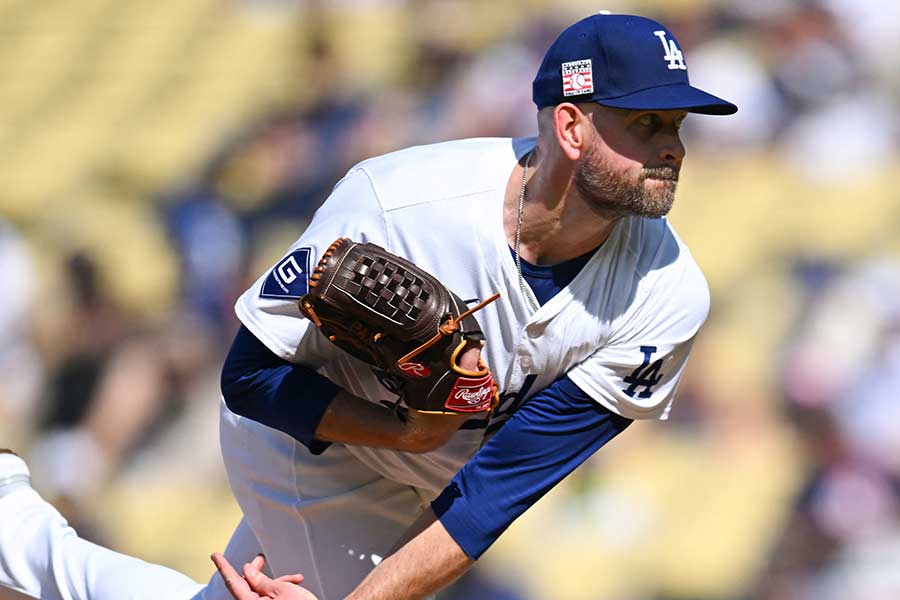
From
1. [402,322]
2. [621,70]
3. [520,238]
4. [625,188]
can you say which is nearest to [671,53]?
[621,70]

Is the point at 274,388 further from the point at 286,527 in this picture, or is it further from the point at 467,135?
the point at 467,135

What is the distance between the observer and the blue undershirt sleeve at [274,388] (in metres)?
2.25

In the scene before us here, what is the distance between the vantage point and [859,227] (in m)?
5.05

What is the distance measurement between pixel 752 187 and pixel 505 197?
315cm

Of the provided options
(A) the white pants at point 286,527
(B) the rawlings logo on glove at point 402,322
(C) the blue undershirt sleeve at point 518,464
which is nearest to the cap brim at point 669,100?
(B) the rawlings logo on glove at point 402,322

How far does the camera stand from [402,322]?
6.81 feet

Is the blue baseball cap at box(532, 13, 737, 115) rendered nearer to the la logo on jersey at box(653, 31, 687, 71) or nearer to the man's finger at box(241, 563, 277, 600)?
the la logo on jersey at box(653, 31, 687, 71)

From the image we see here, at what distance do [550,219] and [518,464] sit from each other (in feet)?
1.45

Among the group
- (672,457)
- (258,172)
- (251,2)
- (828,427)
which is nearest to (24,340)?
(258,172)

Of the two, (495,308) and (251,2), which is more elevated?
(251,2)

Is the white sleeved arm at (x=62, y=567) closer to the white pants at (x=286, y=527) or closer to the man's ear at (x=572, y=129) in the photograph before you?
the white pants at (x=286, y=527)

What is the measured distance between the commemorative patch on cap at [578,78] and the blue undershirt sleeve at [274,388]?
64cm

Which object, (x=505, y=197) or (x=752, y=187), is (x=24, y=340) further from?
(x=505, y=197)

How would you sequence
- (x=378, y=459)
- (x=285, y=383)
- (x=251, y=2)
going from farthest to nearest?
1. (x=251, y=2)
2. (x=378, y=459)
3. (x=285, y=383)
